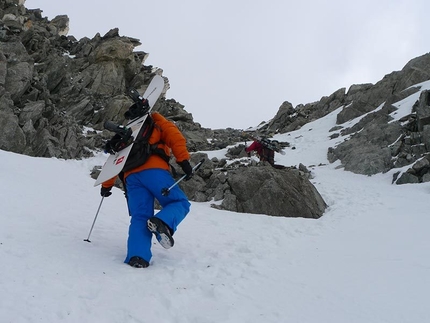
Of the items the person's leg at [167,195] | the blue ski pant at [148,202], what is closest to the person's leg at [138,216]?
the blue ski pant at [148,202]

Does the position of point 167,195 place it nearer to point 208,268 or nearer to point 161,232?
point 161,232

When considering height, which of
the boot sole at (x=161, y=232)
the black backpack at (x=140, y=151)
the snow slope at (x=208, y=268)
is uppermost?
the black backpack at (x=140, y=151)

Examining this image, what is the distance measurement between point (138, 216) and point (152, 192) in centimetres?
44

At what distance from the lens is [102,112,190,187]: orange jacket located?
5.61 meters

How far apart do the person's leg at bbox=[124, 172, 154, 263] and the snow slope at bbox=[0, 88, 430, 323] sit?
302 millimetres

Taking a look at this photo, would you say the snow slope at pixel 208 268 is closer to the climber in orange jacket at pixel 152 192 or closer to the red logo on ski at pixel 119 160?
the climber in orange jacket at pixel 152 192

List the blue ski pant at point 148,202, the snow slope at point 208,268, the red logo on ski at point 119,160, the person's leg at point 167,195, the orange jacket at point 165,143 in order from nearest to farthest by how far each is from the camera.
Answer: the snow slope at point 208,268
the blue ski pant at point 148,202
the person's leg at point 167,195
the red logo on ski at point 119,160
the orange jacket at point 165,143

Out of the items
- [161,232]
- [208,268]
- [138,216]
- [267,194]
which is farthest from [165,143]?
[267,194]

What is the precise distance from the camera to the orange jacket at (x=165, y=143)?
561 centimetres

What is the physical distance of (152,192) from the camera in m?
5.46

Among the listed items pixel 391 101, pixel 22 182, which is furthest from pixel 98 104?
pixel 391 101

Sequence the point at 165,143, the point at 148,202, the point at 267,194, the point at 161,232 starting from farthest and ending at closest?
1. the point at 267,194
2. the point at 165,143
3. the point at 148,202
4. the point at 161,232

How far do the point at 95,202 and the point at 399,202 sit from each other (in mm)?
10042

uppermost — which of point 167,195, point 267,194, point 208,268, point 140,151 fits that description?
point 140,151
